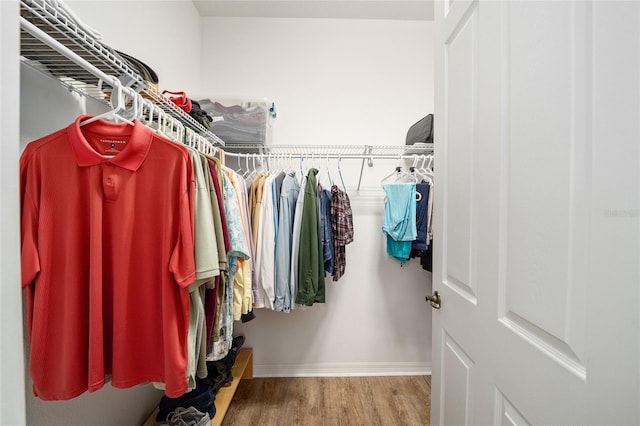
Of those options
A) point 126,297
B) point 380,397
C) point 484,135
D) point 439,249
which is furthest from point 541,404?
point 380,397

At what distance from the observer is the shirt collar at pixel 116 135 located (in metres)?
0.65

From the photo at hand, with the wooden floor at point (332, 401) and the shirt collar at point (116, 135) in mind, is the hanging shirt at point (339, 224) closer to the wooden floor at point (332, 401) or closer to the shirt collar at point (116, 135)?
the wooden floor at point (332, 401)

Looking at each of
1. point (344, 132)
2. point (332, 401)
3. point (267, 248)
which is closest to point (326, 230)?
point (267, 248)

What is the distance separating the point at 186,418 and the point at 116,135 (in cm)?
127

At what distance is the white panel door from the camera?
38 centimetres

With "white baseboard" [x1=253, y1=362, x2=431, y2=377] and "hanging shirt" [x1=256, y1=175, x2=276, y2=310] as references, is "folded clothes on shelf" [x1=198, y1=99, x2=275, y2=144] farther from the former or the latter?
"white baseboard" [x1=253, y1=362, x2=431, y2=377]

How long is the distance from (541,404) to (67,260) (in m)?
1.20

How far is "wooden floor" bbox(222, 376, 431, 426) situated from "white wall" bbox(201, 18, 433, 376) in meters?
0.10

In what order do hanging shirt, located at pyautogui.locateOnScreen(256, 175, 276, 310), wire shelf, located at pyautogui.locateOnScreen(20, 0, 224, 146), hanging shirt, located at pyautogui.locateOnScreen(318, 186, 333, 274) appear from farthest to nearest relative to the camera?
hanging shirt, located at pyautogui.locateOnScreen(318, 186, 333, 274)
hanging shirt, located at pyautogui.locateOnScreen(256, 175, 276, 310)
wire shelf, located at pyautogui.locateOnScreen(20, 0, 224, 146)

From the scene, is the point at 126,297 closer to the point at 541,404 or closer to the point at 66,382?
the point at 66,382

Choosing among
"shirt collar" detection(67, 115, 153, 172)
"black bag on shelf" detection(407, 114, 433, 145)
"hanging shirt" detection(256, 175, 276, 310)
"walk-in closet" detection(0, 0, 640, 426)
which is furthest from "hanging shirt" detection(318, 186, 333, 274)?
"shirt collar" detection(67, 115, 153, 172)

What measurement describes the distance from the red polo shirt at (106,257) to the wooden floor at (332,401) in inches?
45.8

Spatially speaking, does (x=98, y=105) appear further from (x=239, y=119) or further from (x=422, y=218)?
(x=422, y=218)

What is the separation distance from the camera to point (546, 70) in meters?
0.50
